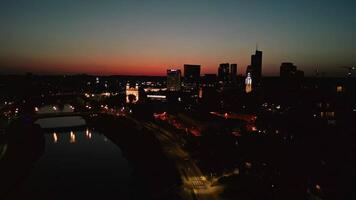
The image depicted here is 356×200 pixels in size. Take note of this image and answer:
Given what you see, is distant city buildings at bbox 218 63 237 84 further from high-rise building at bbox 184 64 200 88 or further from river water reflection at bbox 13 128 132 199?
river water reflection at bbox 13 128 132 199

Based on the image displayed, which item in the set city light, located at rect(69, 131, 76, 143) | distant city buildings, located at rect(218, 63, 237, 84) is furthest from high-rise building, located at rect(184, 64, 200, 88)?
city light, located at rect(69, 131, 76, 143)

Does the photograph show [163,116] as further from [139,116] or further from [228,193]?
[228,193]

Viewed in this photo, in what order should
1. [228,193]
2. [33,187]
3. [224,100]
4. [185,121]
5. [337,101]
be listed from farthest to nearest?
1. [224,100]
2. [185,121]
3. [337,101]
4. [33,187]
5. [228,193]

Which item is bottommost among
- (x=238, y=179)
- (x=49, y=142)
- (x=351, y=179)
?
(x=49, y=142)

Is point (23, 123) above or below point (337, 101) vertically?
below

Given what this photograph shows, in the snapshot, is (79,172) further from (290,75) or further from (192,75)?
(192,75)

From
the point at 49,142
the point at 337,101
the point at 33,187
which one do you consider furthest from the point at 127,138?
the point at 337,101

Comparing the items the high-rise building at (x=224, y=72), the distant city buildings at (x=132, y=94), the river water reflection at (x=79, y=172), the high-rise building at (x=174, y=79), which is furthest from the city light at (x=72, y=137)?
the high-rise building at (x=224, y=72)

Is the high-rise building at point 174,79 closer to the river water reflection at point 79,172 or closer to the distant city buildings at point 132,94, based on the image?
the distant city buildings at point 132,94
